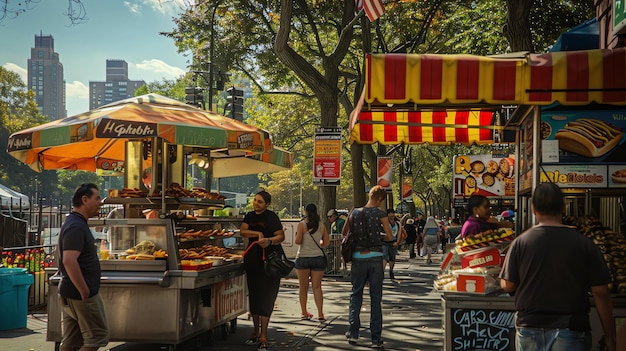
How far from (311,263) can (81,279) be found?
21.8 ft

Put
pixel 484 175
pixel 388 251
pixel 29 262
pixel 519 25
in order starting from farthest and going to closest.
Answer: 1. pixel 484 175
2. pixel 388 251
3. pixel 29 262
4. pixel 519 25

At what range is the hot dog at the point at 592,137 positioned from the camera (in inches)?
303

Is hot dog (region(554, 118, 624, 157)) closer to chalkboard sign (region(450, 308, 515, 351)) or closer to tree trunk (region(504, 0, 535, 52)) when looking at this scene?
chalkboard sign (region(450, 308, 515, 351))

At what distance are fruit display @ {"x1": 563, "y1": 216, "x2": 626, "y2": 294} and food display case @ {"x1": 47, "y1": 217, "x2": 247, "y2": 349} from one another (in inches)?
173

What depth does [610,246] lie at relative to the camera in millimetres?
7391

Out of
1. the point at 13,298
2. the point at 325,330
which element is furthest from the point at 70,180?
the point at 325,330

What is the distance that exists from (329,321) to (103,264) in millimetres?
4787

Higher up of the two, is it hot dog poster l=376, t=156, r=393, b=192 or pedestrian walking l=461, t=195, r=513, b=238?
hot dog poster l=376, t=156, r=393, b=192

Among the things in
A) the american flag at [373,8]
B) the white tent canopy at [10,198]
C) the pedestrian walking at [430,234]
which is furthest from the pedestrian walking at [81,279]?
the pedestrian walking at [430,234]

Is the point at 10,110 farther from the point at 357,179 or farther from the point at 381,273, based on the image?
the point at 381,273

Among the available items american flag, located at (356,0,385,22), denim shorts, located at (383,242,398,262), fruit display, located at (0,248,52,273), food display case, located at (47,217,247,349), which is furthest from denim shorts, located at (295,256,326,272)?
denim shorts, located at (383,242,398,262)

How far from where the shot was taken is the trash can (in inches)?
468

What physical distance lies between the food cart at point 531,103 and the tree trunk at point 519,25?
6179 mm

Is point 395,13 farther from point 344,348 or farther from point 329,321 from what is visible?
point 344,348
